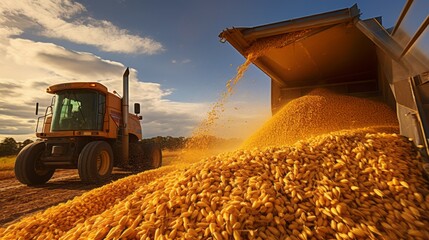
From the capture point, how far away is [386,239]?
1575 millimetres

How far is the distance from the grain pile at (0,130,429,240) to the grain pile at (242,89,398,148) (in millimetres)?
1579

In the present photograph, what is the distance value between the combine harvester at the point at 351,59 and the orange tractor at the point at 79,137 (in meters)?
3.70

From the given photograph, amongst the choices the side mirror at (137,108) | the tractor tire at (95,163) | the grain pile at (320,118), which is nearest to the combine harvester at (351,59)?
the grain pile at (320,118)

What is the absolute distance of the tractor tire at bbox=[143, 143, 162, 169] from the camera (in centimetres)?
768

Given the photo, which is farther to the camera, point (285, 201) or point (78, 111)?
point (78, 111)

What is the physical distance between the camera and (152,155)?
307 inches

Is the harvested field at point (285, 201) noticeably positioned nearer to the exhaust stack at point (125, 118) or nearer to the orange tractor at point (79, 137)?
the orange tractor at point (79, 137)

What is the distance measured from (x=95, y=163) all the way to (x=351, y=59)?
17.0 ft

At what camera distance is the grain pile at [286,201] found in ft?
5.43

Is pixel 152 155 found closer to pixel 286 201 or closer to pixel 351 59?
pixel 351 59

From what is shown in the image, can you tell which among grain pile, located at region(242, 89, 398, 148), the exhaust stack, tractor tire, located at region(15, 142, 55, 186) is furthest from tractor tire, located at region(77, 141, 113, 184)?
grain pile, located at region(242, 89, 398, 148)

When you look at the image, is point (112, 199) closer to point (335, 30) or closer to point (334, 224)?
point (334, 224)

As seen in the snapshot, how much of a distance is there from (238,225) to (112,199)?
77.3 inches

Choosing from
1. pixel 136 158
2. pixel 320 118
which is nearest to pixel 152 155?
pixel 136 158
